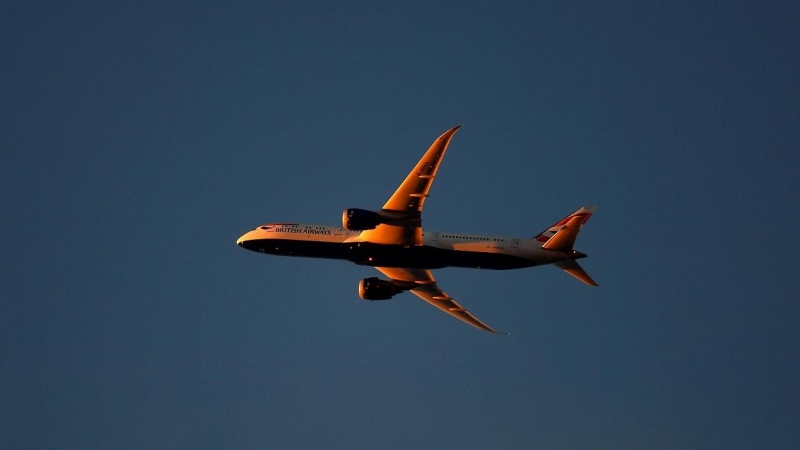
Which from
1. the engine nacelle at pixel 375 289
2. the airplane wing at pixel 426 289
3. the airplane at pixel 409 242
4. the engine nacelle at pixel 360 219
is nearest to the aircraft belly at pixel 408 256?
the airplane at pixel 409 242

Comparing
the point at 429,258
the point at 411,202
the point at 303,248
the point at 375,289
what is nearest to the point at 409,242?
the point at 429,258

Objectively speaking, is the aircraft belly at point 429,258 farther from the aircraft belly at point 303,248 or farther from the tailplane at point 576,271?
the tailplane at point 576,271

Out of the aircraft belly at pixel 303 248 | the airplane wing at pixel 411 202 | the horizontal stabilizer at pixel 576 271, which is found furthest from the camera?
the aircraft belly at pixel 303 248

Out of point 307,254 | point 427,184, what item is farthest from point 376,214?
point 307,254

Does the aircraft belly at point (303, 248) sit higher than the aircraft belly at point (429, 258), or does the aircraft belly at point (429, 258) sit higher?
the aircraft belly at point (303, 248)

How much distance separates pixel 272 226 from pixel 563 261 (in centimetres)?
2456

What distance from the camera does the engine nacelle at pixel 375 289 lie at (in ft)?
335

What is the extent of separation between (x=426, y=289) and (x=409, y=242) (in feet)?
42.1

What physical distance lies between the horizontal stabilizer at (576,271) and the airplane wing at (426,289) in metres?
12.3

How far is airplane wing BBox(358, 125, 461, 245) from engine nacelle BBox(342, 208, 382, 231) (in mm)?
1003

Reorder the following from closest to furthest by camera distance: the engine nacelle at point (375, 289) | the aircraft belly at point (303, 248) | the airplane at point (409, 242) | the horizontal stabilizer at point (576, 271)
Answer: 1. the airplane at point (409, 242)
2. the horizontal stabilizer at point (576, 271)
3. the aircraft belly at point (303, 248)
4. the engine nacelle at point (375, 289)

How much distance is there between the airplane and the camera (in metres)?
88.7

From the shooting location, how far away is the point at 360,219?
88.7m

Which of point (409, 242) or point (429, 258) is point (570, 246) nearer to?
point (429, 258)
